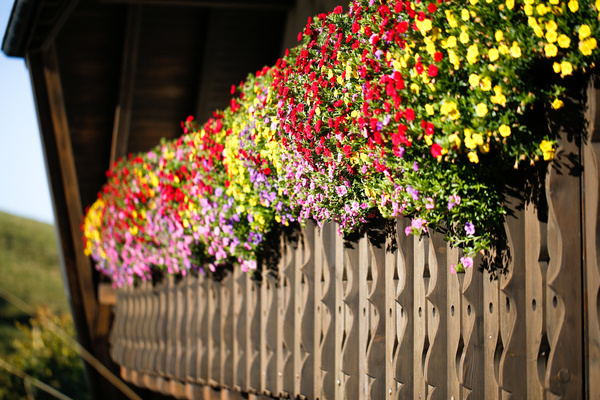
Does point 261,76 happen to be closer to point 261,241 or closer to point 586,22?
point 261,241

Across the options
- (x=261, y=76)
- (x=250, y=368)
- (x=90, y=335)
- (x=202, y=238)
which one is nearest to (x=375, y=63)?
(x=261, y=76)

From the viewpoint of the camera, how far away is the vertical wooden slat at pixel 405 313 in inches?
116

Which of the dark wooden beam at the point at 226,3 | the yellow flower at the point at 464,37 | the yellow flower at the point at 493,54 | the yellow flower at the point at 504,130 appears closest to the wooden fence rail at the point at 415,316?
the yellow flower at the point at 504,130

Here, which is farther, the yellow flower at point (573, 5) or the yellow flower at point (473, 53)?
the yellow flower at point (473, 53)

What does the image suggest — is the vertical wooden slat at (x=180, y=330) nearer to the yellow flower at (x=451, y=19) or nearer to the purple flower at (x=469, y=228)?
the purple flower at (x=469, y=228)

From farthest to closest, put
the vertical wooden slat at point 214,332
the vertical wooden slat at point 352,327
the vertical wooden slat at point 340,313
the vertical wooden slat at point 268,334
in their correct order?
the vertical wooden slat at point 214,332 < the vertical wooden slat at point 268,334 < the vertical wooden slat at point 340,313 < the vertical wooden slat at point 352,327

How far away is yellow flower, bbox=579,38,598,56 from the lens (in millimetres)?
1877

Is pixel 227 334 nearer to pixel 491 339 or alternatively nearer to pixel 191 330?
pixel 191 330

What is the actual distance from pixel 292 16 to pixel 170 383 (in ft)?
12.3

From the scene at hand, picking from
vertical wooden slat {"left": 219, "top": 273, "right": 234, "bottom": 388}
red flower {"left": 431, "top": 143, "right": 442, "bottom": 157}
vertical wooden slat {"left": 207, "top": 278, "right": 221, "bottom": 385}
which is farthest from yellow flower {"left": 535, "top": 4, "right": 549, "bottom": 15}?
vertical wooden slat {"left": 207, "top": 278, "right": 221, "bottom": 385}

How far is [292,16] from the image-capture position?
6.26m

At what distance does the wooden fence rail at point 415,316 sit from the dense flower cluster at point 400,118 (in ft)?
0.54

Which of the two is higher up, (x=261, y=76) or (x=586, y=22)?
(x=261, y=76)

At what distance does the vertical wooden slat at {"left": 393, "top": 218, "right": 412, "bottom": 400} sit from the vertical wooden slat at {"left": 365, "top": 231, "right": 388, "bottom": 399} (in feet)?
0.59
